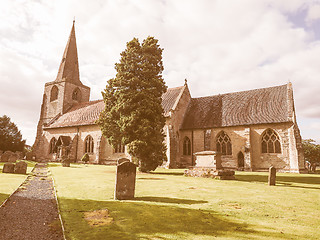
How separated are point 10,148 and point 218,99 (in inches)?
1764

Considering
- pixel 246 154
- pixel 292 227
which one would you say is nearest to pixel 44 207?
pixel 292 227

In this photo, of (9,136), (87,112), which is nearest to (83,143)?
(87,112)

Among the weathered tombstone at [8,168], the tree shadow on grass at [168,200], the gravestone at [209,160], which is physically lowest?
the tree shadow on grass at [168,200]

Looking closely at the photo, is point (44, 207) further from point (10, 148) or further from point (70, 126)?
point (10, 148)

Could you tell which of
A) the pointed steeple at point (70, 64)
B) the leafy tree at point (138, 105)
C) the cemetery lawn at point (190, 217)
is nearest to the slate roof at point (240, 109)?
the leafy tree at point (138, 105)

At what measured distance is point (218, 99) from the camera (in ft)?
111

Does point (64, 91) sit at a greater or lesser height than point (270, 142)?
greater

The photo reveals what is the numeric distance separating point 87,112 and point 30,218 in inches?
1384

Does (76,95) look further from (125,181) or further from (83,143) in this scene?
(125,181)

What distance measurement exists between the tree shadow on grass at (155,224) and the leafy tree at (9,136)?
48.7 meters

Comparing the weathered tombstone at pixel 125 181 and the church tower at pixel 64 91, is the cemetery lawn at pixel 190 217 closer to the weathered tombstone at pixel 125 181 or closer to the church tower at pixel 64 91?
the weathered tombstone at pixel 125 181

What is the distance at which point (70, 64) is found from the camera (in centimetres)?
4641

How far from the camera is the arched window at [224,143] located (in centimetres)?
2797

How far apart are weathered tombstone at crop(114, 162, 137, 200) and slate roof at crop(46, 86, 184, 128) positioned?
75.5 feet
